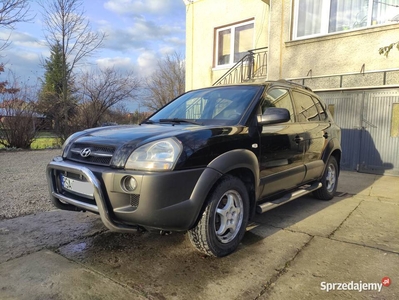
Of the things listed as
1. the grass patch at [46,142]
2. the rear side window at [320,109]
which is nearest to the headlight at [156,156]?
the rear side window at [320,109]

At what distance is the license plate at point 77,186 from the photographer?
2.62 m

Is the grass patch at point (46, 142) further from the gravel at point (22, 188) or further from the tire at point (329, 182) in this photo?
the tire at point (329, 182)

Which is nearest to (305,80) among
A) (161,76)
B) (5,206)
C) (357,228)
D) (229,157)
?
(357,228)

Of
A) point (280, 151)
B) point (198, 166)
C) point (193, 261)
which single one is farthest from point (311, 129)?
point (193, 261)

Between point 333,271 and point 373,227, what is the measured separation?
5.04 feet

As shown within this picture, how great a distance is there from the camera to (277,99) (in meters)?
3.80

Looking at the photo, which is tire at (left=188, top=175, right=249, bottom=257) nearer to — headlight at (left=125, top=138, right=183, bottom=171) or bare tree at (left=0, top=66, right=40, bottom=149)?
headlight at (left=125, top=138, right=183, bottom=171)

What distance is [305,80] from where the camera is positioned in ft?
27.2

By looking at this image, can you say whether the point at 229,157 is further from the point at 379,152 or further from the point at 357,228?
the point at 379,152

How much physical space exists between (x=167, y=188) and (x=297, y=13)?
26.4ft

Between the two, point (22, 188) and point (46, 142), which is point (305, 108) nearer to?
point (22, 188)

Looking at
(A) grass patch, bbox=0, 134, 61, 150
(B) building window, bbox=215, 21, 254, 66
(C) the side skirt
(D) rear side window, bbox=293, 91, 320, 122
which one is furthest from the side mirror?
(A) grass patch, bbox=0, 134, 61, 150

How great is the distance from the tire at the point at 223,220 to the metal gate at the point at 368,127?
595cm

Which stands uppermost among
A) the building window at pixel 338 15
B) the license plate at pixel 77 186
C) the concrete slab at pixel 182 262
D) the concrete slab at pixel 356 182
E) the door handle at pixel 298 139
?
the building window at pixel 338 15
